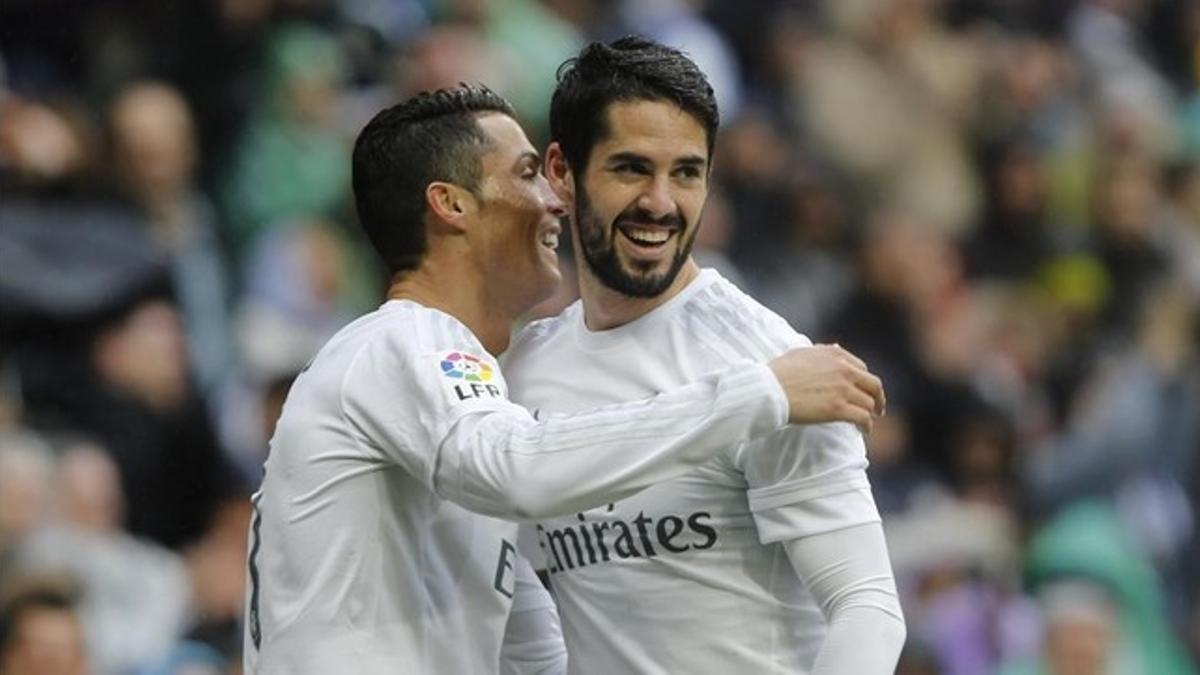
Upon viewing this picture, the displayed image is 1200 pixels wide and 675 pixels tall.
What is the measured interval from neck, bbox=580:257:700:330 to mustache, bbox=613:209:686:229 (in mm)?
138

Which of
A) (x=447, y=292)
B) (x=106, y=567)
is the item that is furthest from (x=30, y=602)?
(x=447, y=292)

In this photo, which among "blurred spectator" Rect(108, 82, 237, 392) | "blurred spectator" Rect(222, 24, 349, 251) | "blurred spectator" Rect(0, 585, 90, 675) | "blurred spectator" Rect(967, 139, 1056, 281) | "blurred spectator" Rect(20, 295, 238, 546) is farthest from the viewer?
"blurred spectator" Rect(967, 139, 1056, 281)

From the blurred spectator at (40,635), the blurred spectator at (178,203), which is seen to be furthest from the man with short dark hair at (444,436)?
the blurred spectator at (178,203)

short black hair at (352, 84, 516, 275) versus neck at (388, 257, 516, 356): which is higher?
short black hair at (352, 84, 516, 275)

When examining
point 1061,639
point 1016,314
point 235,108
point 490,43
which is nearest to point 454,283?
point 235,108

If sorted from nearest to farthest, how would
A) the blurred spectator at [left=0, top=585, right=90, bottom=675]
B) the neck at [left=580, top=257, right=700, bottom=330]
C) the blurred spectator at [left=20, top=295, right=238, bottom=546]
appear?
the neck at [left=580, top=257, right=700, bottom=330], the blurred spectator at [left=0, top=585, right=90, bottom=675], the blurred spectator at [left=20, top=295, right=238, bottom=546]

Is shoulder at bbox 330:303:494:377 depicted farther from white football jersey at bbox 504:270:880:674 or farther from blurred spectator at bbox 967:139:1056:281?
blurred spectator at bbox 967:139:1056:281

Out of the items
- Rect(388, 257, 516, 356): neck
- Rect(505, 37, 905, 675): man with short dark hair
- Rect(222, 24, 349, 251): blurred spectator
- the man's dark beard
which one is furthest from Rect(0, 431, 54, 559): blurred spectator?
the man's dark beard

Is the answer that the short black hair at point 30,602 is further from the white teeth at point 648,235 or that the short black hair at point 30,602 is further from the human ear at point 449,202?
the white teeth at point 648,235

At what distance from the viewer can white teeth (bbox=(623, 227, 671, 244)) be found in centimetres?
418

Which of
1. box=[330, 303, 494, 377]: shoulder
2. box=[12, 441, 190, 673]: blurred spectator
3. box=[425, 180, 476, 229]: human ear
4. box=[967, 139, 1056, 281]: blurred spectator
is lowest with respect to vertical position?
box=[330, 303, 494, 377]: shoulder

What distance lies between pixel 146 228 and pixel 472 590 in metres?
3.91

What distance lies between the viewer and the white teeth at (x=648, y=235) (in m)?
4.18

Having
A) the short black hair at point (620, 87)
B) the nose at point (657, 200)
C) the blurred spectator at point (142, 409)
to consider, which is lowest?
the nose at point (657, 200)
